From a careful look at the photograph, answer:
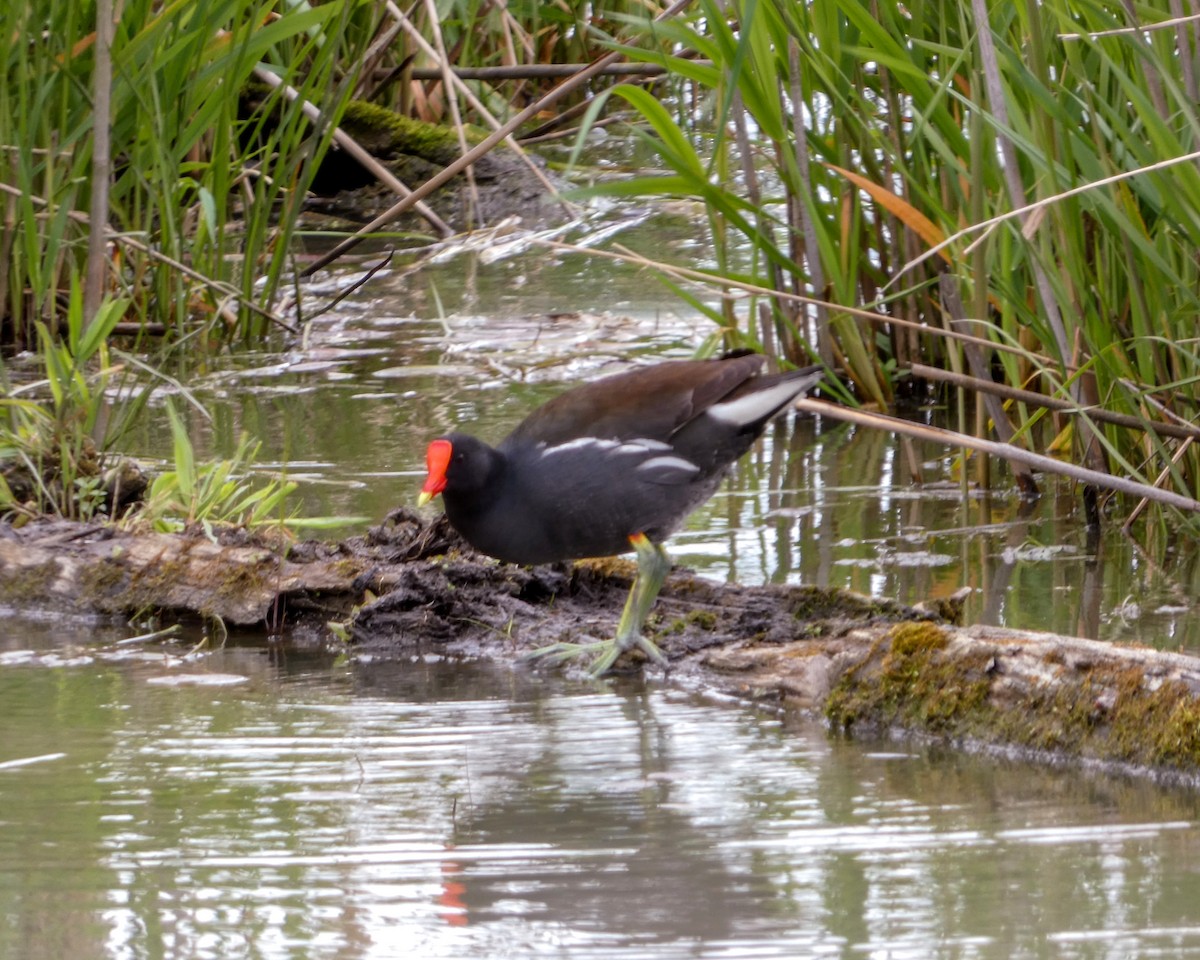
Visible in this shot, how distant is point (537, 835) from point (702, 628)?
41.8 inches

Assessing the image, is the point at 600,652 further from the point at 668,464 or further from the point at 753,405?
the point at 753,405

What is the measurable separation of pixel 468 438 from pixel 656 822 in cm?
123

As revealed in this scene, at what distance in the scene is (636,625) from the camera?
130 inches

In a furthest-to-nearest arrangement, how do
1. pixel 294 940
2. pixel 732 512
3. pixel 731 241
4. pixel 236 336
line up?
1. pixel 731 241
2. pixel 236 336
3. pixel 732 512
4. pixel 294 940

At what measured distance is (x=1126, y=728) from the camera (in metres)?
2.57

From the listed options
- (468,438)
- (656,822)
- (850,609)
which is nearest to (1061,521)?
(850,609)

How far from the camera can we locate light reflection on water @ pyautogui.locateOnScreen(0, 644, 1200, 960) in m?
2.00

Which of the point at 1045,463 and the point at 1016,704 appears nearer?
the point at 1016,704

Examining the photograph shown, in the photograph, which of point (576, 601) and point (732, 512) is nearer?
point (576, 601)

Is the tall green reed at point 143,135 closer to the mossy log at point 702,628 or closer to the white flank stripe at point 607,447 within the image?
the mossy log at point 702,628

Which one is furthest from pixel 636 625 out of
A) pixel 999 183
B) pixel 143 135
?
pixel 143 135

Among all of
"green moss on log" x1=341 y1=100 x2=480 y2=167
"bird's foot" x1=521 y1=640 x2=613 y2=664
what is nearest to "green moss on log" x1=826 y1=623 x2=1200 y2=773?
"bird's foot" x1=521 y1=640 x2=613 y2=664

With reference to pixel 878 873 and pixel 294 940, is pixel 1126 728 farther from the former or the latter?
pixel 294 940

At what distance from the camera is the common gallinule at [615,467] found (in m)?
3.41
